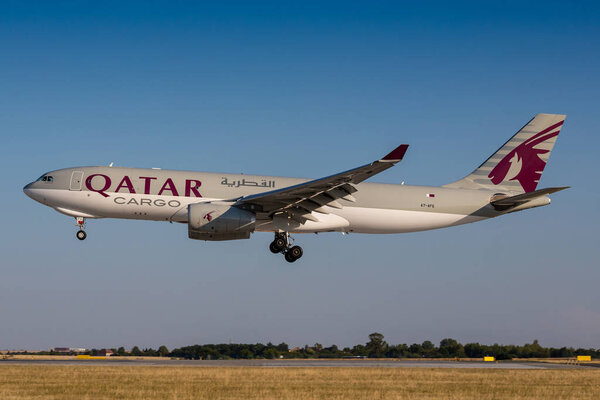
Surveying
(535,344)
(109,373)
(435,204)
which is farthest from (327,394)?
(535,344)

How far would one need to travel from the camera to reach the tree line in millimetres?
56156

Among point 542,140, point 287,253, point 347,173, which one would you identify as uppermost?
point 542,140

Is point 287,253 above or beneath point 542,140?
beneath

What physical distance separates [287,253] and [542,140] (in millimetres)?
17367

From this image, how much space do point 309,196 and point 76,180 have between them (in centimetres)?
1182

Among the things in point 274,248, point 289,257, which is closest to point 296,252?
point 289,257

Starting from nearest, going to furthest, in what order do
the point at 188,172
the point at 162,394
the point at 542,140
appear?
the point at 162,394, the point at 188,172, the point at 542,140

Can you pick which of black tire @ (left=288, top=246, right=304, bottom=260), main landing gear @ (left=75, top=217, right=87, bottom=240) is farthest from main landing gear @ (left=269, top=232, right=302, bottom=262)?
main landing gear @ (left=75, top=217, right=87, bottom=240)

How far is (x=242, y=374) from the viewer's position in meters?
30.9

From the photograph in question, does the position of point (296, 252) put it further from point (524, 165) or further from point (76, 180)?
point (524, 165)

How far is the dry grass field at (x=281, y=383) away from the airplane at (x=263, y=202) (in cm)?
785

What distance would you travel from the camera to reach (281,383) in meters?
27.9

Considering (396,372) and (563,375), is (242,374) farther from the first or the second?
(563,375)

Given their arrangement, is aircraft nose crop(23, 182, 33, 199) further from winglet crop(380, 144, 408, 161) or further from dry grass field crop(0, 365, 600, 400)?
winglet crop(380, 144, 408, 161)
